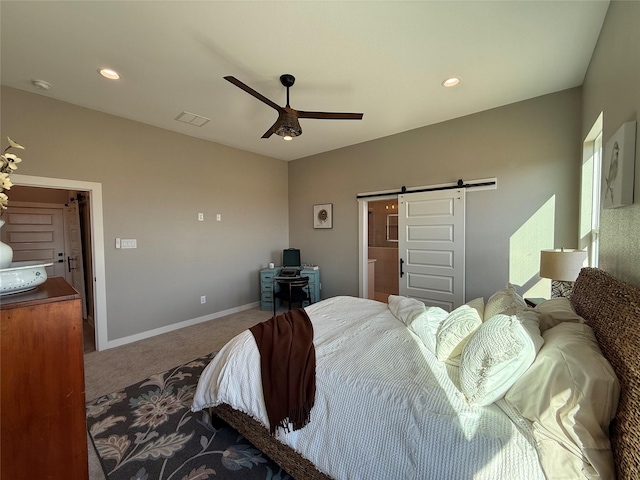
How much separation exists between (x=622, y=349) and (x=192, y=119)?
413 cm

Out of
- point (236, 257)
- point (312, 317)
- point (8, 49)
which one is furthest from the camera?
point (236, 257)

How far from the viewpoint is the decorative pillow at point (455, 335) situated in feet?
4.95

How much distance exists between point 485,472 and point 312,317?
1539 mm

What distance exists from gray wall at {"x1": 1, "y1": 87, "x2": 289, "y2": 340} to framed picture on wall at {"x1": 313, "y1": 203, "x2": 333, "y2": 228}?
3.07 feet

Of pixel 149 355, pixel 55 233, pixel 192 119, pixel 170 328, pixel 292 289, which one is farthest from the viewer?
pixel 292 289

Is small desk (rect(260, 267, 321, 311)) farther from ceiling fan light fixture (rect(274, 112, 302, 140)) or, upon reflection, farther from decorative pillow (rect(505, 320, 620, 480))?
decorative pillow (rect(505, 320, 620, 480))

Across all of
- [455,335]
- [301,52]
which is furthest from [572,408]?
[301,52]

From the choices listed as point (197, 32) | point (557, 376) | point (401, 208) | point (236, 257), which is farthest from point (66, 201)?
point (557, 376)

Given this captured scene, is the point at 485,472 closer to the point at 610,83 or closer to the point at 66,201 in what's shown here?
the point at 610,83

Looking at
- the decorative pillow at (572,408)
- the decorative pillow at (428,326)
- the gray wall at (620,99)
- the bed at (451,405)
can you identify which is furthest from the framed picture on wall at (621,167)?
the decorative pillow at (428,326)

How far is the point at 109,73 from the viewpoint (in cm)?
237

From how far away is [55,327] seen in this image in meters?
0.94

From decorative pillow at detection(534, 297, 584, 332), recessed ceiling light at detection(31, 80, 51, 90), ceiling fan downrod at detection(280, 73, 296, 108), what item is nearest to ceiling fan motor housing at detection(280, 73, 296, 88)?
ceiling fan downrod at detection(280, 73, 296, 108)

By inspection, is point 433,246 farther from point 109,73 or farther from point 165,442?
point 109,73
